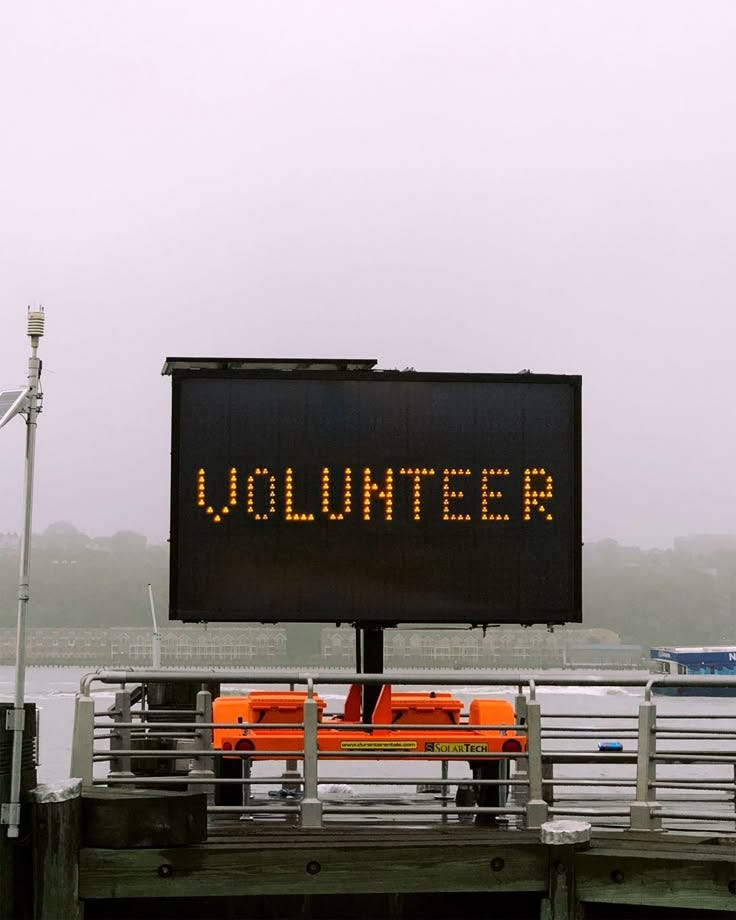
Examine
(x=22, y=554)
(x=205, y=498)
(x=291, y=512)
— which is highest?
(x=205, y=498)

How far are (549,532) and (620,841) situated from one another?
479 cm

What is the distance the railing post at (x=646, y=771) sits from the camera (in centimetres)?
1190

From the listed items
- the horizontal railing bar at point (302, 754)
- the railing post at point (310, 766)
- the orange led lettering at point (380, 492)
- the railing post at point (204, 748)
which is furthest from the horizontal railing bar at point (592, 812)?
the orange led lettering at point (380, 492)

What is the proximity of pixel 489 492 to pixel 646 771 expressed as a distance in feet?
15.0

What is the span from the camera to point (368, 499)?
15.7 m

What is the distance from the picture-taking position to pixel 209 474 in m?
15.7

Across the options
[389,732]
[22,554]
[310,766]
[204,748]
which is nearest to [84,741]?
[22,554]

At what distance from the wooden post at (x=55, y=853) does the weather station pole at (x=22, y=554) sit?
0.69 feet

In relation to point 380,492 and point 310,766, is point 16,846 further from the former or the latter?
point 380,492

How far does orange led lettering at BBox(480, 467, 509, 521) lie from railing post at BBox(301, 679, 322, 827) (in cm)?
441

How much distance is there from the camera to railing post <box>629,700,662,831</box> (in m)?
11.9

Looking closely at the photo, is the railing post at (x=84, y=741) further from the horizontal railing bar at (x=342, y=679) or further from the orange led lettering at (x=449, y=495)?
the orange led lettering at (x=449, y=495)

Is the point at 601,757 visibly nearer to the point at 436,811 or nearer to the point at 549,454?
the point at 436,811

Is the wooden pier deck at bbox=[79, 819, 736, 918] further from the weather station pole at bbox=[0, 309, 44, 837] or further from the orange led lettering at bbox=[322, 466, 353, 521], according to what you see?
the orange led lettering at bbox=[322, 466, 353, 521]
